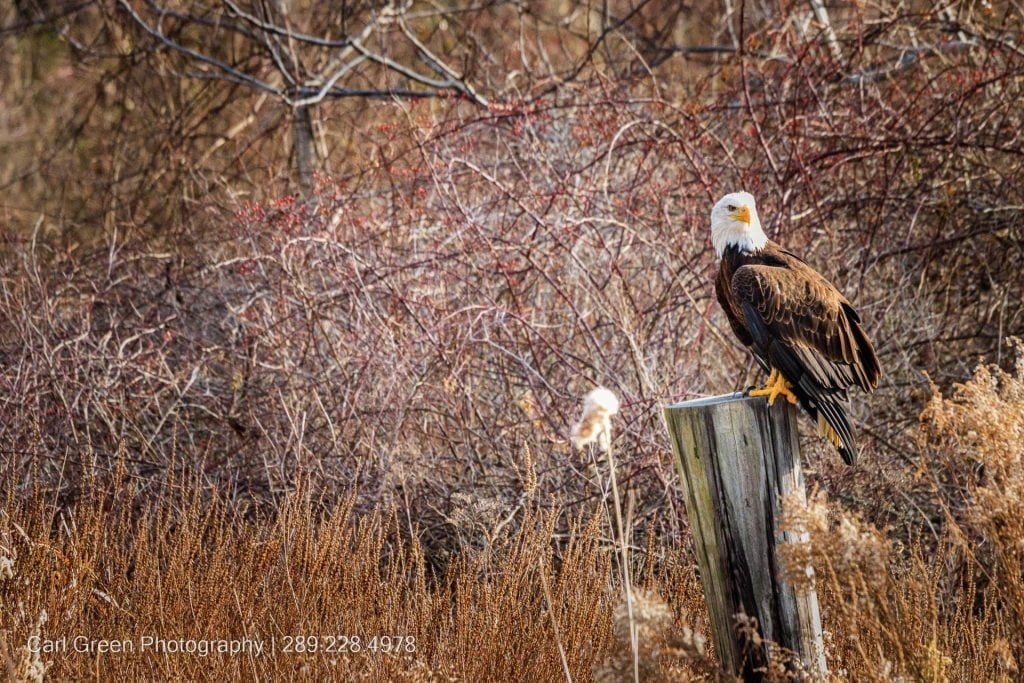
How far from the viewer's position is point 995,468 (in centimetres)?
258

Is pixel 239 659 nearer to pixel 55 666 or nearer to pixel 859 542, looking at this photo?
pixel 55 666

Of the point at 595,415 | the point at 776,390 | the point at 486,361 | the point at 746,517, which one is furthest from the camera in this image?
the point at 486,361

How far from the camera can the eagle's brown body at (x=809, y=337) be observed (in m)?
3.01

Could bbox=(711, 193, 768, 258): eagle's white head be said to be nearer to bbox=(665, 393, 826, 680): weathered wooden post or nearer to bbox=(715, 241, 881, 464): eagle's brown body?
bbox=(715, 241, 881, 464): eagle's brown body

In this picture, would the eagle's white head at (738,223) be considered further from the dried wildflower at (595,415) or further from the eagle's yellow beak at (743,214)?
the dried wildflower at (595,415)

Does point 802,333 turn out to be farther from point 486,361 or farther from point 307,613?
point 486,361

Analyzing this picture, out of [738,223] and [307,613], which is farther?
[738,223]

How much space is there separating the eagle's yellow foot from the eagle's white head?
1.43ft

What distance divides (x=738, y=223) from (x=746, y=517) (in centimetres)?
106

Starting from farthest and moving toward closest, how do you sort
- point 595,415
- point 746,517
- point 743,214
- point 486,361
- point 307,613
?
point 486,361 → point 743,214 → point 307,613 → point 746,517 → point 595,415

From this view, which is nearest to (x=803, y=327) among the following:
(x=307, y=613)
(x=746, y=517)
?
(x=746, y=517)

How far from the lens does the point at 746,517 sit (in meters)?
2.54

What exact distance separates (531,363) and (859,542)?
9.61ft

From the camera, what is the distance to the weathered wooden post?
254 cm
